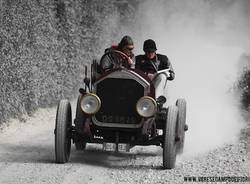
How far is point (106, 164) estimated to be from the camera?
1064cm

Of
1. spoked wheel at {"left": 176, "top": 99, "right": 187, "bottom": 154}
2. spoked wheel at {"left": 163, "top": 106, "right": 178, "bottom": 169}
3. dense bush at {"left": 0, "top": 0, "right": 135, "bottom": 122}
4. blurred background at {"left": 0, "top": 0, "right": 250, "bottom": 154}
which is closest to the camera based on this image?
spoked wheel at {"left": 163, "top": 106, "right": 178, "bottom": 169}

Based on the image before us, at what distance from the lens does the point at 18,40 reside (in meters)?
14.1

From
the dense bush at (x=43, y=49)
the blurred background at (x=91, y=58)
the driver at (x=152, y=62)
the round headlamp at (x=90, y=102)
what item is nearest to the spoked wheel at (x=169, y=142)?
the round headlamp at (x=90, y=102)

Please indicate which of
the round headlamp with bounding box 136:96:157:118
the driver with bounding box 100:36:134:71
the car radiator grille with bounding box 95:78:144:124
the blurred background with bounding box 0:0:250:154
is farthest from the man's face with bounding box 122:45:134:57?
the blurred background with bounding box 0:0:250:154

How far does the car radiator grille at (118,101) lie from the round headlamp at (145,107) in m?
0.29

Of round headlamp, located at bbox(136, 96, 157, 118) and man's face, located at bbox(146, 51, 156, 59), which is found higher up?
man's face, located at bbox(146, 51, 156, 59)

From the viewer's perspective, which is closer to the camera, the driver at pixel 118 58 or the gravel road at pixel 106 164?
the gravel road at pixel 106 164

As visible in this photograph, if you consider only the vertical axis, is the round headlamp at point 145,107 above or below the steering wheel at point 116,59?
below

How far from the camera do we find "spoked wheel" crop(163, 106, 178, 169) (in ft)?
33.3

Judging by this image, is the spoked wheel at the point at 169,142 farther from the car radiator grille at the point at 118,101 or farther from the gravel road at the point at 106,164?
the car radiator grille at the point at 118,101

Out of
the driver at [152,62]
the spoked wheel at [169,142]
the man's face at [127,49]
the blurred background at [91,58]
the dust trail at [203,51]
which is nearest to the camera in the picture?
the spoked wheel at [169,142]

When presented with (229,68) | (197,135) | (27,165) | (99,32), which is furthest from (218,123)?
(229,68)

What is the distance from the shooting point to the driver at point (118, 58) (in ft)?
35.8

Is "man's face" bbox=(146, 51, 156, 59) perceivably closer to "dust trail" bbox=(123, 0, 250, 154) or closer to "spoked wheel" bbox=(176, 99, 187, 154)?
Result: "spoked wheel" bbox=(176, 99, 187, 154)
